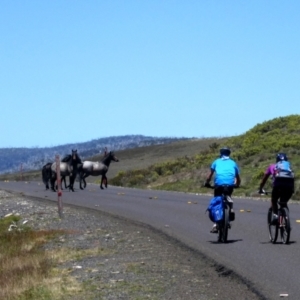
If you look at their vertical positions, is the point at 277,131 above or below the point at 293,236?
above

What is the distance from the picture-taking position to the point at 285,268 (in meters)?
14.0

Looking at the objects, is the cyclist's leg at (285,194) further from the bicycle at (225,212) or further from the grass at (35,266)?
the grass at (35,266)

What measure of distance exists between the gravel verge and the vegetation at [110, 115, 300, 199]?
15.7 m

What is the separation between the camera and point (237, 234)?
63.7 ft

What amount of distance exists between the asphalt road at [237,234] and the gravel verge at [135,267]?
0.32 metres

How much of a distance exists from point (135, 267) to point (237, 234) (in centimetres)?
491

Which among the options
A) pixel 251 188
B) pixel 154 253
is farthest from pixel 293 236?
pixel 251 188

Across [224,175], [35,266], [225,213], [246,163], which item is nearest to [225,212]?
[225,213]

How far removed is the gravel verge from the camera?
40.9ft

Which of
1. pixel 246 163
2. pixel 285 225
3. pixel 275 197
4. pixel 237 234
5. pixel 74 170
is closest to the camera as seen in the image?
pixel 285 225

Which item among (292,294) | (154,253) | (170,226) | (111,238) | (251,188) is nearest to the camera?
(292,294)

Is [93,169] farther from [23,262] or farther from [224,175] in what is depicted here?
[224,175]

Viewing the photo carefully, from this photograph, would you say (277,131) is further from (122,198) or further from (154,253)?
(154,253)

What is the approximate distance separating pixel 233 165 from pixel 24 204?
1946 cm
